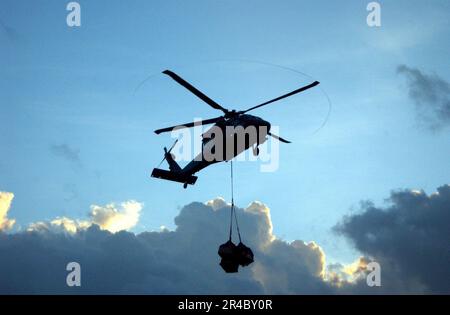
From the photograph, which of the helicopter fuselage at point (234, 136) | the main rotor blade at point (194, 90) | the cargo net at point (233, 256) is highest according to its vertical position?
the main rotor blade at point (194, 90)

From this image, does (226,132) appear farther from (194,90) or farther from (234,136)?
(194,90)

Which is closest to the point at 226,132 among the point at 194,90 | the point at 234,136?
the point at 234,136

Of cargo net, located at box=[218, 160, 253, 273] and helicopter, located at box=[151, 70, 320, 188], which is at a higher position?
helicopter, located at box=[151, 70, 320, 188]

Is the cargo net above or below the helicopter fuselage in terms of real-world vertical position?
below

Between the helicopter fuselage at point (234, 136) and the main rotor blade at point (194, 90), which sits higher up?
the main rotor blade at point (194, 90)

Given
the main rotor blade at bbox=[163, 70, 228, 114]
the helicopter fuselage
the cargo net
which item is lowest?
the cargo net

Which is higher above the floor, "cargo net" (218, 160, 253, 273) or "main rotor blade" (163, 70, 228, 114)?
"main rotor blade" (163, 70, 228, 114)

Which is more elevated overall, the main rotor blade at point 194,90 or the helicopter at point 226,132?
the main rotor blade at point 194,90

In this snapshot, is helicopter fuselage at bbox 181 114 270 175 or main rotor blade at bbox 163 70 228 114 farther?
helicopter fuselage at bbox 181 114 270 175

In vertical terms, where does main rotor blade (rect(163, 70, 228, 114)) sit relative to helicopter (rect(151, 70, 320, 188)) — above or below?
above

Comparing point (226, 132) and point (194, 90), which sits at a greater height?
point (194, 90)

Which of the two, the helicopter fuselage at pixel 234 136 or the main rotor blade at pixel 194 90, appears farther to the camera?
the helicopter fuselage at pixel 234 136
